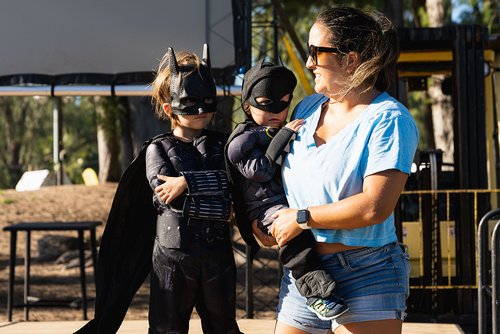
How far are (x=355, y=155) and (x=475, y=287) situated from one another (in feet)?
20.2

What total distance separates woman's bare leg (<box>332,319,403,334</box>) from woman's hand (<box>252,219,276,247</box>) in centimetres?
57

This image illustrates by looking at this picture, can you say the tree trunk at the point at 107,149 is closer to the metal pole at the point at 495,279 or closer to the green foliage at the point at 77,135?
the metal pole at the point at 495,279

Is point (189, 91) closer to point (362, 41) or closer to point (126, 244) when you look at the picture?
point (126, 244)

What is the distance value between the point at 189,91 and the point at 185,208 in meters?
0.55

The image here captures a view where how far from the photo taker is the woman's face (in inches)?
126

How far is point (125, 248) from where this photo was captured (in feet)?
16.1

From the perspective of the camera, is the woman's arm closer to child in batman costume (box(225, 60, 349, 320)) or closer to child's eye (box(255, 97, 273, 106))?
child in batman costume (box(225, 60, 349, 320))

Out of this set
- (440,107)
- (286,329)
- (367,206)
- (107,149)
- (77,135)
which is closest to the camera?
(367,206)

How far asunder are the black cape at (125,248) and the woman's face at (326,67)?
1788mm

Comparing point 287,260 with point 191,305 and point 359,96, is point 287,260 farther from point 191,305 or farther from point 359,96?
point 191,305

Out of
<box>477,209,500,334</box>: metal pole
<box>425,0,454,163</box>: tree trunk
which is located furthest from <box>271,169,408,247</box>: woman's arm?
<box>425,0,454,163</box>: tree trunk

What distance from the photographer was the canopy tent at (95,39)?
27.4ft

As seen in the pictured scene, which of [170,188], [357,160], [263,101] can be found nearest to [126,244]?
[170,188]

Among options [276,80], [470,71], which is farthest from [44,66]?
[276,80]
